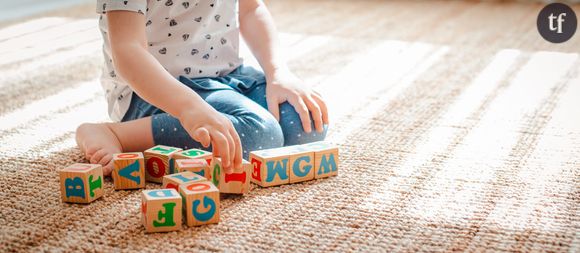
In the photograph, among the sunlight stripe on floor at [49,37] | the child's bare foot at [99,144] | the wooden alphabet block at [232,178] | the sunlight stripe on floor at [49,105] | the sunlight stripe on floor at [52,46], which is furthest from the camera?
the sunlight stripe on floor at [49,37]

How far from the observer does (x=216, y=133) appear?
0.89 m

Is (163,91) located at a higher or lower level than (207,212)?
higher

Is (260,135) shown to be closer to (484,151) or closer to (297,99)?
(297,99)

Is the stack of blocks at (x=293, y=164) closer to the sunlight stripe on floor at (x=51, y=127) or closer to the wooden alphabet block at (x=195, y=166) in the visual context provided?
the wooden alphabet block at (x=195, y=166)

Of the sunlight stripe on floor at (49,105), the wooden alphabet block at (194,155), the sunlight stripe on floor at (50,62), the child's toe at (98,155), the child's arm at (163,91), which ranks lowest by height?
the sunlight stripe on floor at (49,105)

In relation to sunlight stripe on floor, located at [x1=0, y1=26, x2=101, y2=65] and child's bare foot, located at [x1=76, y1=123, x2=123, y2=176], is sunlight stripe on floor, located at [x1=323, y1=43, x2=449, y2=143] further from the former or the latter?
sunlight stripe on floor, located at [x1=0, y1=26, x2=101, y2=65]

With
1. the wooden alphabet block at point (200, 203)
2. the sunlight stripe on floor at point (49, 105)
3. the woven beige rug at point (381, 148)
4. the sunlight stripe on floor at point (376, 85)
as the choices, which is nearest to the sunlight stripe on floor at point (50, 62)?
the woven beige rug at point (381, 148)

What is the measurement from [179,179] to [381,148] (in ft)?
1.26

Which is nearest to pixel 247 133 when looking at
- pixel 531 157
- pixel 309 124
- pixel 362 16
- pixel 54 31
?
pixel 309 124

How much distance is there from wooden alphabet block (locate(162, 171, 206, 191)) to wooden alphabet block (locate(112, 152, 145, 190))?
0.06 metres

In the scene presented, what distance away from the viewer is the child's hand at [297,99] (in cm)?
Result: 111

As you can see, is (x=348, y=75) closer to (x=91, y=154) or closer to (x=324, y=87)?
(x=324, y=87)

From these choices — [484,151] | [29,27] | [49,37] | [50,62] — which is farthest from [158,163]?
[29,27]

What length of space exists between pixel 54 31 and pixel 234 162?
136cm
